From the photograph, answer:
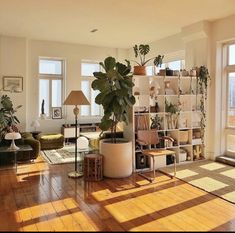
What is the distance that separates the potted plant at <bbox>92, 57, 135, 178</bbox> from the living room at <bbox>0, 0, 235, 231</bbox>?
11 centimetres

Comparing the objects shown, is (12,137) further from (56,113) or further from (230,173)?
(230,173)

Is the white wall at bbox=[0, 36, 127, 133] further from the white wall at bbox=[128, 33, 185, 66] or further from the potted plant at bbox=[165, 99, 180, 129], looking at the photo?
the potted plant at bbox=[165, 99, 180, 129]

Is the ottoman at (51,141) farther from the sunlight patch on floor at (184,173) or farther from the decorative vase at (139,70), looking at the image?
the sunlight patch on floor at (184,173)

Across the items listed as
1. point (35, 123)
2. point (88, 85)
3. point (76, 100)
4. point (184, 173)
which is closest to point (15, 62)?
point (35, 123)

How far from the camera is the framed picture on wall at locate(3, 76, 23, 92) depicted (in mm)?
7898

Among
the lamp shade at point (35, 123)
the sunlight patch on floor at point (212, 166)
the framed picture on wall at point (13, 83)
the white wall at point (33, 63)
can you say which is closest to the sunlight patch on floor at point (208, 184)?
the sunlight patch on floor at point (212, 166)

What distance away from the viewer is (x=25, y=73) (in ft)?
26.6

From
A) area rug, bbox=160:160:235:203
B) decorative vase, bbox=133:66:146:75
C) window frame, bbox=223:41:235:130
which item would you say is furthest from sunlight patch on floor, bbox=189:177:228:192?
decorative vase, bbox=133:66:146:75

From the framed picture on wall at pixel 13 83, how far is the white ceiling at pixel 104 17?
49.6 inches

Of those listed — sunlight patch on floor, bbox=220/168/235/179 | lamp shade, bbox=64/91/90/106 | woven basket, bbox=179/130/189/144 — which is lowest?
sunlight patch on floor, bbox=220/168/235/179

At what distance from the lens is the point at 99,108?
31.3 feet

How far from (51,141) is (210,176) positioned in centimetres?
436

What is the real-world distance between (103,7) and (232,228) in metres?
4.33

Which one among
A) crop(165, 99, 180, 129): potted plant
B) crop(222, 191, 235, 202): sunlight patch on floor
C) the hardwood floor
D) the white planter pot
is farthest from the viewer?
crop(165, 99, 180, 129): potted plant
